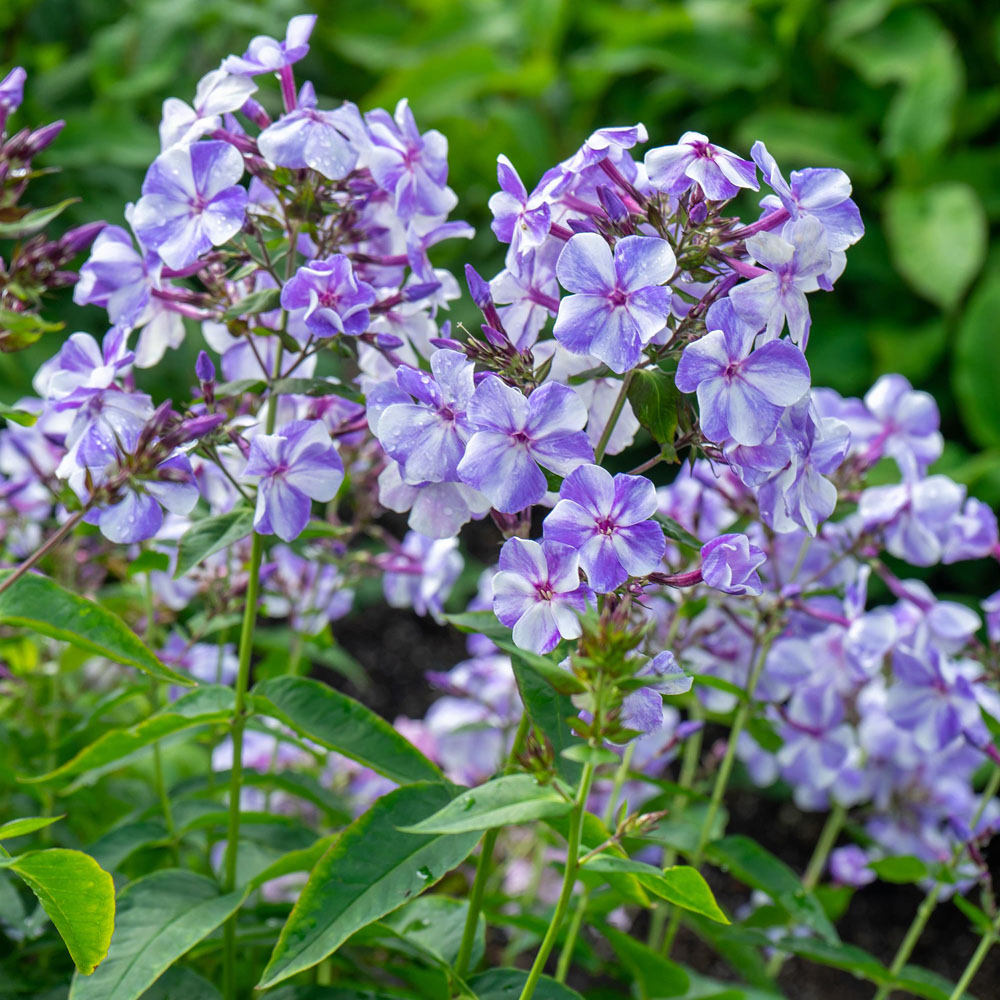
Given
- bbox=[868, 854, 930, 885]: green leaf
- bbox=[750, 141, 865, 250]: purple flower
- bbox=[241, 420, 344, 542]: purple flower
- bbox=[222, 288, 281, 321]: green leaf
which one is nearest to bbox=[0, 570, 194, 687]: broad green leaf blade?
bbox=[241, 420, 344, 542]: purple flower

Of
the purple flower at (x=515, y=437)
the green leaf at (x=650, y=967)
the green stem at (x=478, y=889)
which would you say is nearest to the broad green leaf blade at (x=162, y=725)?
the green stem at (x=478, y=889)

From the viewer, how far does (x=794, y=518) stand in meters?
0.87

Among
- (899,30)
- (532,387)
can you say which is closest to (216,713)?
(532,387)

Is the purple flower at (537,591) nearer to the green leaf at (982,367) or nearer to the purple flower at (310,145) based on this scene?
the purple flower at (310,145)

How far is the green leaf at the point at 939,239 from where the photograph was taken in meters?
2.87

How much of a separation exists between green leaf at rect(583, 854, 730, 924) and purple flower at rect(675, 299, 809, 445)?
294 millimetres

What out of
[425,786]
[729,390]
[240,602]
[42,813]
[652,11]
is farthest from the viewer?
[652,11]

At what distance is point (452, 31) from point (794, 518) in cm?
334

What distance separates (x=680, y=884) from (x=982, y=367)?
238cm

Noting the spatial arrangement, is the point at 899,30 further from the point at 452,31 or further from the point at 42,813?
the point at 42,813

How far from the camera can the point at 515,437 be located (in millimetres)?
786

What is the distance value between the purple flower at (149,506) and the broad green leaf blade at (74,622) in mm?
76

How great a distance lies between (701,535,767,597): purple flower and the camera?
2.57 feet

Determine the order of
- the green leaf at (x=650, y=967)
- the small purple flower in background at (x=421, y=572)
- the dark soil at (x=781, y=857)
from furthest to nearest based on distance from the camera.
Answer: the dark soil at (x=781, y=857) < the small purple flower in background at (x=421, y=572) < the green leaf at (x=650, y=967)
